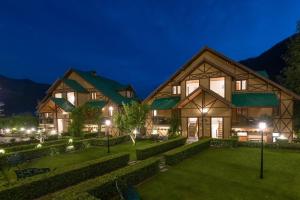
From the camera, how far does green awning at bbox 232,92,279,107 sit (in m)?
25.6

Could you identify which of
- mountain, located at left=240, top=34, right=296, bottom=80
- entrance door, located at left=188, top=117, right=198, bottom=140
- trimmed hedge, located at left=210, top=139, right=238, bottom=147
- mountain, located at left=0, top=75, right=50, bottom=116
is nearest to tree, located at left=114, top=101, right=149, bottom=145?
entrance door, located at left=188, top=117, right=198, bottom=140

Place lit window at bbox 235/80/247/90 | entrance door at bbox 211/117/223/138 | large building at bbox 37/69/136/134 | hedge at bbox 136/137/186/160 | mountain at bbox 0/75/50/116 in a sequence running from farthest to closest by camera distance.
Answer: mountain at bbox 0/75/50/116
large building at bbox 37/69/136/134
lit window at bbox 235/80/247/90
entrance door at bbox 211/117/223/138
hedge at bbox 136/137/186/160

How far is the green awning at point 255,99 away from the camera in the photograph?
2561 cm

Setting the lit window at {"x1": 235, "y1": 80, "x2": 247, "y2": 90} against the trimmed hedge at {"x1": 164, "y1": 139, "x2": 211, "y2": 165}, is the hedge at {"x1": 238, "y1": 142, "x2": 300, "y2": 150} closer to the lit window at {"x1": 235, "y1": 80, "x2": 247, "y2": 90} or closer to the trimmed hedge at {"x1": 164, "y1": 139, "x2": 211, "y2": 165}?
the trimmed hedge at {"x1": 164, "y1": 139, "x2": 211, "y2": 165}

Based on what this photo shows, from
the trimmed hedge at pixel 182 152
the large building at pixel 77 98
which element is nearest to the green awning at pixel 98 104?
the large building at pixel 77 98

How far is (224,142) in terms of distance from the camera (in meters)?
24.4

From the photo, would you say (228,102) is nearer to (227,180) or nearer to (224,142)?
(224,142)

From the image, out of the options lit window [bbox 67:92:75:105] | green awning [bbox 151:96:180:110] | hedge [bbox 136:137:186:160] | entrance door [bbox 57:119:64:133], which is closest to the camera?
hedge [bbox 136:137:186:160]

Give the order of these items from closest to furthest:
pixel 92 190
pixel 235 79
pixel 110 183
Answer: pixel 92 190 → pixel 110 183 → pixel 235 79

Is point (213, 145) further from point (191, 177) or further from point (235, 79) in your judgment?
point (191, 177)

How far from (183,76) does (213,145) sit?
10.8m

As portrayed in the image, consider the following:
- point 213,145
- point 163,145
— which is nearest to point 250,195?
point 163,145

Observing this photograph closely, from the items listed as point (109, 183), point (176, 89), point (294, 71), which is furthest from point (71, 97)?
point (294, 71)

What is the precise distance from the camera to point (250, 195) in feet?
37.1
